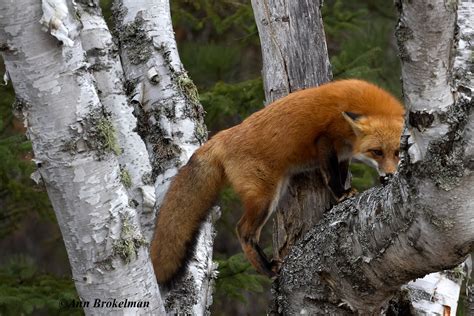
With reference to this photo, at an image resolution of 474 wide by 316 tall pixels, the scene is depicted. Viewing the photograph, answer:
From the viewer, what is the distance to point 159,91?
4.97 m

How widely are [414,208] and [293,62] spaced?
2017 mm

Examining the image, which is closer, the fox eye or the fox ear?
the fox ear

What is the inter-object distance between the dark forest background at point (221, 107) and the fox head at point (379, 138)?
6.79 feet

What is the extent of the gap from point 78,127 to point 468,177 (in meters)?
1.55

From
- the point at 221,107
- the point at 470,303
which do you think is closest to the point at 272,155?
the point at 470,303

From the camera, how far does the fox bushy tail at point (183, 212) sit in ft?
14.4

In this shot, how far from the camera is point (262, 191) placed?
4.86 meters

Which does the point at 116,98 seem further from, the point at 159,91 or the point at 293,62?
the point at 293,62

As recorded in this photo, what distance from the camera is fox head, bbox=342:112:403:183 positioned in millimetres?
5062

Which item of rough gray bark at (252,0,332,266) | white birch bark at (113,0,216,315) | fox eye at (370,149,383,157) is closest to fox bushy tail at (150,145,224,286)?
white birch bark at (113,0,216,315)

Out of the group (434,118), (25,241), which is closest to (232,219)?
(25,241)

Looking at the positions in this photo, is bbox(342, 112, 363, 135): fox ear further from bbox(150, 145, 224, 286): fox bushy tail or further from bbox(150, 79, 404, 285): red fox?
bbox(150, 145, 224, 286): fox bushy tail

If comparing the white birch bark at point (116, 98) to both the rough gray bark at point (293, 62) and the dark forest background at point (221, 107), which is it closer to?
the rough gray bark at point (293, 62)

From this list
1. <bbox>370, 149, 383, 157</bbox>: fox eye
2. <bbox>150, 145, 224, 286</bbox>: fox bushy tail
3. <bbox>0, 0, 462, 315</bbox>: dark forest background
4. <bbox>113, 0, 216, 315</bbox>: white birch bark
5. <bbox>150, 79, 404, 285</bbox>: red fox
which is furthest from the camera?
<bbox>0, 0, 462, 315</bbox>: dark forest background
